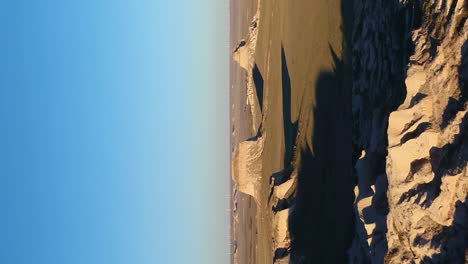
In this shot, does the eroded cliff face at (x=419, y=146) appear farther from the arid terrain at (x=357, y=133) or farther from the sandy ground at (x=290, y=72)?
the sandy ground at (x=290, y=72)

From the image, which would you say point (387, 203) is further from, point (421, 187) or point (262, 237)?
point (262, 237)

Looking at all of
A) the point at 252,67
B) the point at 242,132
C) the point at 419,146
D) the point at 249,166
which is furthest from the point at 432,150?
the point at 242,132

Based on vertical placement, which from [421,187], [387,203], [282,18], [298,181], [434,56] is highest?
[282,18]

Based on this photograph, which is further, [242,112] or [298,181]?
[242,112]

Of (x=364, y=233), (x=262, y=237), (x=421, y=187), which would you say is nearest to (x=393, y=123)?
(x=421, y=187)

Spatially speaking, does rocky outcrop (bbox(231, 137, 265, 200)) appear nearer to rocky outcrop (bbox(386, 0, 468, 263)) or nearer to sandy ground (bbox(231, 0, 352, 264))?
sandy ground (bbox(231, 0, 352, 264))

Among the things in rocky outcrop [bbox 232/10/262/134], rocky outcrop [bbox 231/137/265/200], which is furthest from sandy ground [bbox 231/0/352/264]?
rocky outcrop [bbox 232/10/262/134]

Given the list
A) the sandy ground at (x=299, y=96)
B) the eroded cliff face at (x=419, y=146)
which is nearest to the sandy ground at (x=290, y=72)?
the sandy ground at (x=299, y=96)
